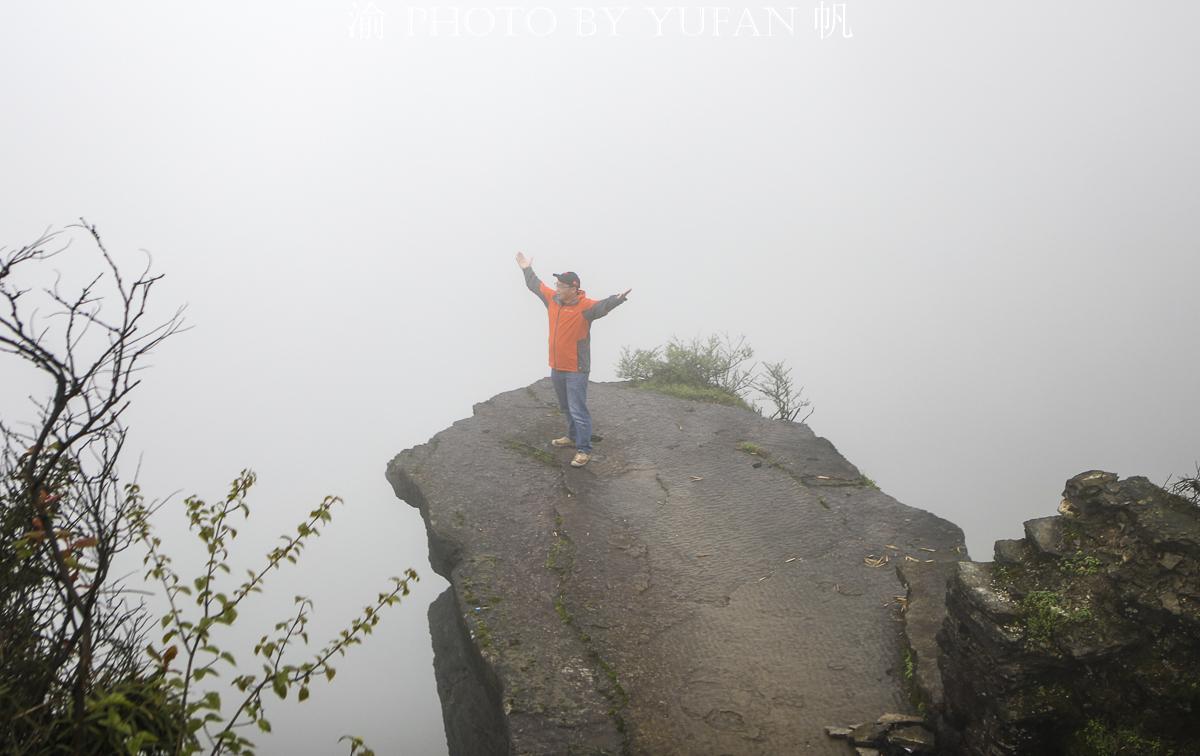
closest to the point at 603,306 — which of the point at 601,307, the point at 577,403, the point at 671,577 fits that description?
the point at 601,307

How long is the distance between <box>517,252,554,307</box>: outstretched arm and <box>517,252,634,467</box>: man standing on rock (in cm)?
18

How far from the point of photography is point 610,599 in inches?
259

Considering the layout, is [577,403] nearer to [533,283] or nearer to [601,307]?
[601,307]

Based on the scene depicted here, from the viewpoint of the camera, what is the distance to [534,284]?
980 cm

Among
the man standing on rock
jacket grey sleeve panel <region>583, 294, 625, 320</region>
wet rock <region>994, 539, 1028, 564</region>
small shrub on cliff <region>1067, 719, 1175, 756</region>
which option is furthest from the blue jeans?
small shrub on cliff <region>1067, 719, 1175, 756</region>

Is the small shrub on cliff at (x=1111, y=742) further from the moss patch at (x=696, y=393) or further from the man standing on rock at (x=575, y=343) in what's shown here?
the moss patch at (x=696, y=393)

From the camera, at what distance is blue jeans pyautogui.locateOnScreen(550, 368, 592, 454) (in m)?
9.12

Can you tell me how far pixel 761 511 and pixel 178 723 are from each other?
21.0 feet

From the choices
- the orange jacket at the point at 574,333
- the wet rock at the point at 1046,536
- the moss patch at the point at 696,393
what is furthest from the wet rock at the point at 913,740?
the moss patch at the point at 696,393

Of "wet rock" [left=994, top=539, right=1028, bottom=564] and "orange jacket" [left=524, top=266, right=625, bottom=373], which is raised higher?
"orange jacket" [left=524, top=266, right=625, bottom=373]

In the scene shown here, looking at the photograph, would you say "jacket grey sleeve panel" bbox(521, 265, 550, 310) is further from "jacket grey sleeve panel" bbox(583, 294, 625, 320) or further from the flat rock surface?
the flat rock surface

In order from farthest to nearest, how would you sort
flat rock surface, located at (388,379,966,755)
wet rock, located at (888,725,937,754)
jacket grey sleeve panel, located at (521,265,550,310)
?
1. jacket grey sleeve panel, located at (521,265,550,310)
2. flat rock surface, located at (388,379,966,755)
3. wet rock, located at (888,725,937,754)

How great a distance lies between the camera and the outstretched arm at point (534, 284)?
Result: 31.1 ft

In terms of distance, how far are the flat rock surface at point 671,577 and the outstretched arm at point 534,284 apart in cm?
192
